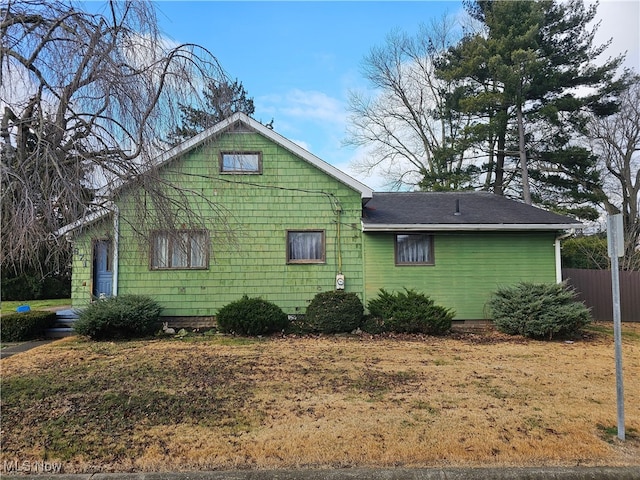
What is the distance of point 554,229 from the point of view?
36.2 ft

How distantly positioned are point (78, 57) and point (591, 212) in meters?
20.9

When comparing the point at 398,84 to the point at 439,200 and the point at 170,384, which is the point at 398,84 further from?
the point at 170,384

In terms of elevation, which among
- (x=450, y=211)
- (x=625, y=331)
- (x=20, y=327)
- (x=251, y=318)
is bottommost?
(x=625, y=331)

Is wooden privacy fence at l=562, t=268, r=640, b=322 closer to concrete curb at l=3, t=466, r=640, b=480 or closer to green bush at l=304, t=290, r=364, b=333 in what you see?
green bush at l=304, t=290, r=364, b=333

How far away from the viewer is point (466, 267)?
37.0ft

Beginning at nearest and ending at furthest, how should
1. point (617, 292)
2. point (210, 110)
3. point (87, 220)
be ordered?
point (617, 292) → point (87, 220) → point (210, 110)

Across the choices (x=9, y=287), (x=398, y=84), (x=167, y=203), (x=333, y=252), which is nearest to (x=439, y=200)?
(x=333, y=252)

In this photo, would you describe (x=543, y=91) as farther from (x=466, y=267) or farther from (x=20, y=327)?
(x=20, y=327)

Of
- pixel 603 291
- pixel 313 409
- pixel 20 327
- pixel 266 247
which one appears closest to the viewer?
pixel 313 409

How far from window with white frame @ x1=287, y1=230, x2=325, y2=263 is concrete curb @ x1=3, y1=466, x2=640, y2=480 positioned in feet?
26.4

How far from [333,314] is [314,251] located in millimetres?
2006

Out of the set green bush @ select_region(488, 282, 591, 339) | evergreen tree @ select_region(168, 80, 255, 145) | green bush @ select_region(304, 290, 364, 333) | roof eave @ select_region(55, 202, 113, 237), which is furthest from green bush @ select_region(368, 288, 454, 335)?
roof eave @ select_region(55, 202, 113, 237)

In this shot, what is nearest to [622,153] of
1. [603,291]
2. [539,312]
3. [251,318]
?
[603,291]

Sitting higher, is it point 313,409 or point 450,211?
point 450,211
